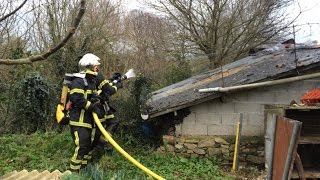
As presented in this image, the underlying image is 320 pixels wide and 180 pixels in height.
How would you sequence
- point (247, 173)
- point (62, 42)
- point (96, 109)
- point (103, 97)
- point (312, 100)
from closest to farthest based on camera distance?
1. point (62, 42)
2. point (312, 100)
3. point (96, 109)
4. point (103, 97)
5. point (247, 173)

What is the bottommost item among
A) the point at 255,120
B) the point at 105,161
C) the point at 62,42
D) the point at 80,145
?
the point at 105,161

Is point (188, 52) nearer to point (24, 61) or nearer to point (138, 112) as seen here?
point (138, 112)

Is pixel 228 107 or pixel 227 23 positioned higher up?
pixel 227 23

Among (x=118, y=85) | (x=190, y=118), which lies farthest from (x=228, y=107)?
(x=118, y=85)

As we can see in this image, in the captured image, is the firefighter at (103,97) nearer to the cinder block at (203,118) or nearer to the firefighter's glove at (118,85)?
the firefighter's glove at (118,85)

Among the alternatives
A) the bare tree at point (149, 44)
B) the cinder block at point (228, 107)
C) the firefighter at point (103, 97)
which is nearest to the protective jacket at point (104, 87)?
the firefighter at point (103, 97)

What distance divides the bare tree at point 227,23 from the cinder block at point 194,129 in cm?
1202

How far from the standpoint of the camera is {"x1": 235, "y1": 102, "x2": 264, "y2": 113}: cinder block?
27.9ft

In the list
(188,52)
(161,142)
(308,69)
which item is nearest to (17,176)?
(161,142)

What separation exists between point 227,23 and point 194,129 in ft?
40.8

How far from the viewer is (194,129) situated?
8.66 metres

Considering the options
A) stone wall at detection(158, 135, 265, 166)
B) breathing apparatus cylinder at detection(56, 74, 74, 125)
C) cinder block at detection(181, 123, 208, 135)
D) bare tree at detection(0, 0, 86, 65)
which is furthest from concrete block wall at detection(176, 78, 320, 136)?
bare tree at detection(0, 0, 86, 65)

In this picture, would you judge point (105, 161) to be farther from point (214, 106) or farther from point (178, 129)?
point (214, 106)

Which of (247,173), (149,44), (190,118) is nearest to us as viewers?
(247,173)
